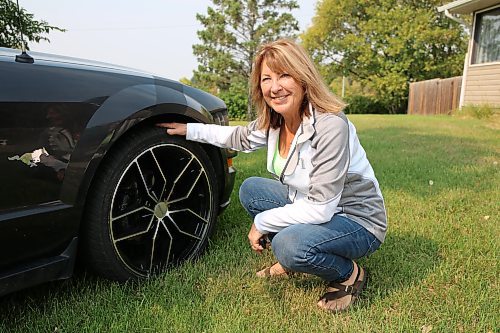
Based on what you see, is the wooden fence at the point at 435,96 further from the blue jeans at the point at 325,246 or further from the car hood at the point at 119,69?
the blue jeans at the point at 325,246

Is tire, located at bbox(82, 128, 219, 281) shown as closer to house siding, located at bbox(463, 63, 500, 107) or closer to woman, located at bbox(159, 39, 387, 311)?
woman, located at bbox(159, 39, 387, 311)

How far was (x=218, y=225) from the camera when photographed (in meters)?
2.97

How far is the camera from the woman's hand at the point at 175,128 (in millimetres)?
2154

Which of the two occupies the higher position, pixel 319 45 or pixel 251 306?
pixel 319 45

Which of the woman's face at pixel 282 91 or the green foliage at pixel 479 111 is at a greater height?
the green foliage at pixel 479 111

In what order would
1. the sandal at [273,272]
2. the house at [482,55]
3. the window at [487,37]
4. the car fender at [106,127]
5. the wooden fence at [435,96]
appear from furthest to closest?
the wooden fence at [435,96]
the window at [487,37]
the house at [482,55]
the sandal at [273,272]
the car fender at [106,127]

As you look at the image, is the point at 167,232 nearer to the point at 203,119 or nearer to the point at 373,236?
the point at 203,119

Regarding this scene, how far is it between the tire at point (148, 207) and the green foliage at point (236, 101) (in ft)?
61.2

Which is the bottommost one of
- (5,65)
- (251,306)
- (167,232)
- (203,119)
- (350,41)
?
(251,306)

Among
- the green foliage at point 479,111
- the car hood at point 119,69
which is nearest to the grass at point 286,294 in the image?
the car hood at point 119,69

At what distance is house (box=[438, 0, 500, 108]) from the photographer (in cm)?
1190

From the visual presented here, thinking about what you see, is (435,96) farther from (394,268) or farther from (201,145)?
(201,145)

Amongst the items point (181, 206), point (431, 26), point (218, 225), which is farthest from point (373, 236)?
point (431, 26)

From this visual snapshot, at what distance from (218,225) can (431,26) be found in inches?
1036
